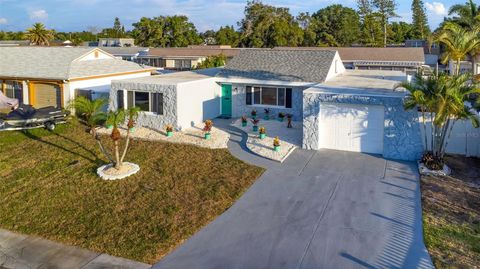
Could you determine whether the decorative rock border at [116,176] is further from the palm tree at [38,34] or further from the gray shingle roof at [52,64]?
the palm tree at [38,34]

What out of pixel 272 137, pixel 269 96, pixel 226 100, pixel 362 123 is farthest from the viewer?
pixel 226 100

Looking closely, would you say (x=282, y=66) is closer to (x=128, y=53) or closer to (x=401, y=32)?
A: (x=128, y=53)

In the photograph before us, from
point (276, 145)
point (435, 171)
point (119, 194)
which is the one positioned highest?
point (276, 145)

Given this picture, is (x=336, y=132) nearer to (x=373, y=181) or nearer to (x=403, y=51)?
(x=373, y=181)

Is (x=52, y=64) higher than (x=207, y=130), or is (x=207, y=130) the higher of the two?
(x=52, y=64)

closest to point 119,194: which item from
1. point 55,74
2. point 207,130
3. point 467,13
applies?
point 207,130

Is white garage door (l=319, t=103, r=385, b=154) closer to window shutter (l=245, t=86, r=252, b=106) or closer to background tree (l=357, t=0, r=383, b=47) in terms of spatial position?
window shutter (l=245, t=86, r=252, b=106)

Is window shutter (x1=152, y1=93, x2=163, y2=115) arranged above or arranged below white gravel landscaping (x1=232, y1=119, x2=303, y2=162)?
above

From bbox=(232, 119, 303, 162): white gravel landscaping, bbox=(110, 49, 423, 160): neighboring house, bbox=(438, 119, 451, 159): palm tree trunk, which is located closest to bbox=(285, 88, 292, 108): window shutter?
bbox=(110, 49, 423, 160): neighboring house
